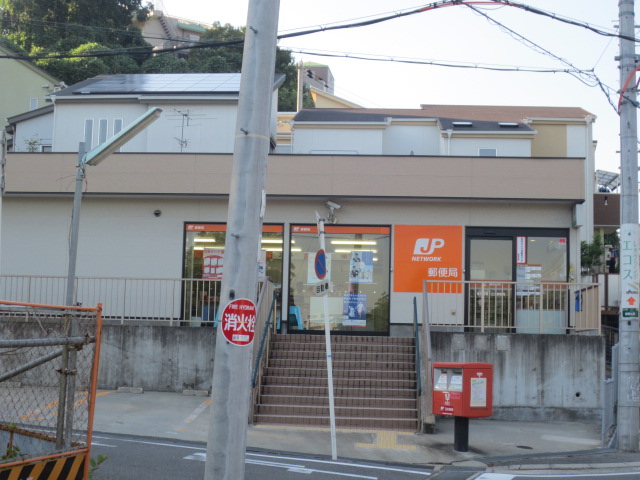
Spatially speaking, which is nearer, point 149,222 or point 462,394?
point 462,394

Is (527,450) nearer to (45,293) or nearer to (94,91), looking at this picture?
(45,293)

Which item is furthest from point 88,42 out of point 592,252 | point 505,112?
point 592,252

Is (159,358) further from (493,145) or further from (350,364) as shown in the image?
(493,145)

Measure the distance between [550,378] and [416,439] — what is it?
3.84m

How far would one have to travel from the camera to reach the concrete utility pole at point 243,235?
18.7 feet

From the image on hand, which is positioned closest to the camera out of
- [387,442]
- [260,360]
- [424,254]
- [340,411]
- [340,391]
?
[387,442]

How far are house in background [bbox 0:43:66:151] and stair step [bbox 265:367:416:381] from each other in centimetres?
2423

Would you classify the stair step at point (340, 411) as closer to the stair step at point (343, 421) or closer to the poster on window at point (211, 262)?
the stair step at point (343, 421)

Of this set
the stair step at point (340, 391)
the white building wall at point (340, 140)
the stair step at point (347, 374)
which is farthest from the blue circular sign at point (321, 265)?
the white building wall at point (340, 140)

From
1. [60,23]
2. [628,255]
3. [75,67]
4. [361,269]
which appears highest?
[60,23]

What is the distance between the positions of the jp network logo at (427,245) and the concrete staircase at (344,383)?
2.62 metres

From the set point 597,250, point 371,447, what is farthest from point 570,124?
point 371,447

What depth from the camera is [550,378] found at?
14984 mm

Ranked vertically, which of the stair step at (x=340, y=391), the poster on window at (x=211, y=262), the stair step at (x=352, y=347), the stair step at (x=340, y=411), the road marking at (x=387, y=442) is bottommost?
the road marking at (x=387, y=442)
